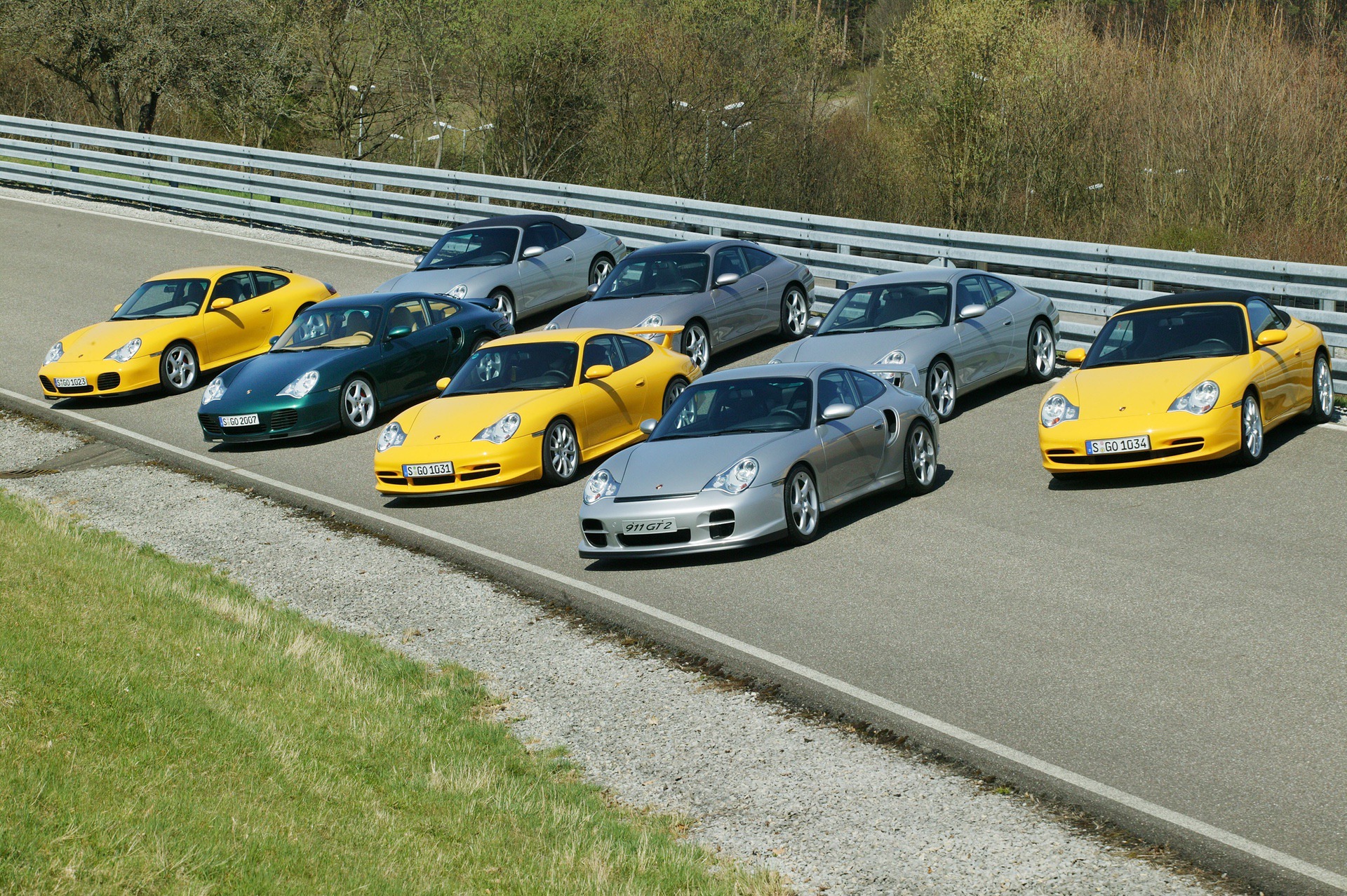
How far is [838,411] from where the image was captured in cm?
1152

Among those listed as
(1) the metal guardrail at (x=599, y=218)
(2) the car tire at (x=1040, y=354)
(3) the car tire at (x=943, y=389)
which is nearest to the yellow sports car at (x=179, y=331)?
(1) the metal guardrail at (x=599, y=218)

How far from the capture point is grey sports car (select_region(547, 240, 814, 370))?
1759 cm

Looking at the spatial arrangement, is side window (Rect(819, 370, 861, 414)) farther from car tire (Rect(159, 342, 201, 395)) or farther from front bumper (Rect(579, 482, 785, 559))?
car tire (Rect(159, 342, 201, 395))

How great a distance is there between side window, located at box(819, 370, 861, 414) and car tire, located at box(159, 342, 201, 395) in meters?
10.7

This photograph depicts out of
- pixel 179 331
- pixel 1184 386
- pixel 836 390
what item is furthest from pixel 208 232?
pixel 1184 386

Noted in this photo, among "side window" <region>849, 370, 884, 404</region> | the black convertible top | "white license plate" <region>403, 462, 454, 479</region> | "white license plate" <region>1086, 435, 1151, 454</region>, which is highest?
the black convertible top

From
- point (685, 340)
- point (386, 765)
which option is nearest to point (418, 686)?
point (386, 765)

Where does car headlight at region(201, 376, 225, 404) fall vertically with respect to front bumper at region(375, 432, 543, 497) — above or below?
above

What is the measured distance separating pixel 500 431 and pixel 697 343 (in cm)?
474

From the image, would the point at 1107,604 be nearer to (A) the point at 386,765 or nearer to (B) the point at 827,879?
(B) the point at 827,879

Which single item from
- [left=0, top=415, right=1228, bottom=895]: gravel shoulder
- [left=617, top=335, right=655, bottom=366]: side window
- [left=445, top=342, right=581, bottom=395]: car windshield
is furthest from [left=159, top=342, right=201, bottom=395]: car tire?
[left=617, top=335, right=655, bottom=366]: side window

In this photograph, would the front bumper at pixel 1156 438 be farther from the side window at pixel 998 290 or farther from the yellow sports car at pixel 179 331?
the yellow sports car at pixel 179 331

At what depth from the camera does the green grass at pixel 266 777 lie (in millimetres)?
5145

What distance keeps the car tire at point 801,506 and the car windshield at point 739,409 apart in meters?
0.52
